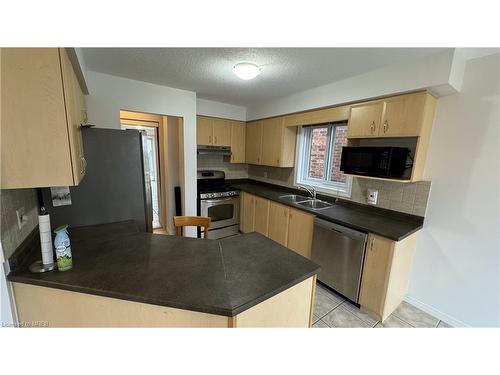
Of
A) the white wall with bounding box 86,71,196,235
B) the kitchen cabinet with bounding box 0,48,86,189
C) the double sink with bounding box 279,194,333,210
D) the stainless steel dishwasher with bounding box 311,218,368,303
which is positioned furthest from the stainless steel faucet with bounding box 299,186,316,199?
the kitchen cabinet with bounding box 0,48,86,189

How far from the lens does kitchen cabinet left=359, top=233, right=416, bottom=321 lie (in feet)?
5.99

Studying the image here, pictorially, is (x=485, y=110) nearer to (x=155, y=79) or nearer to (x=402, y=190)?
(x=402, y=190)

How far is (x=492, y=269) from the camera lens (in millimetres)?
1695

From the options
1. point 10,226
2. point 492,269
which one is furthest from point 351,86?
point 10,226

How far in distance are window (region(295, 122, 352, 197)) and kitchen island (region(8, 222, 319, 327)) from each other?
75.2 inches

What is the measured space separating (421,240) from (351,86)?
5.73ft

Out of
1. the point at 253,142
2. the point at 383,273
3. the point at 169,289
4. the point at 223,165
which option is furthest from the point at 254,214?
the point at 169,289

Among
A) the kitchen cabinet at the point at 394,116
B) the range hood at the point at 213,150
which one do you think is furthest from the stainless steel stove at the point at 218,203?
the kitchen cabinet at the point at 394,116

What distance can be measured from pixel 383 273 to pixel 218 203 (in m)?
2.41

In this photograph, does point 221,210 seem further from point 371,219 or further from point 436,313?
point 436,313

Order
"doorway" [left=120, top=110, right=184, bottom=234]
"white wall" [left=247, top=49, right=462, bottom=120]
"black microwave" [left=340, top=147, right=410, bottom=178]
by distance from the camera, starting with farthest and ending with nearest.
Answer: "doorway" [left=120, top=110, right=184, bottom=234], "black microwave" [left=340, top=147, right=410, bottom=178], "white wall" [left=247, top=49, right=462, bottom=120]

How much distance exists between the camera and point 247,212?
3.61m

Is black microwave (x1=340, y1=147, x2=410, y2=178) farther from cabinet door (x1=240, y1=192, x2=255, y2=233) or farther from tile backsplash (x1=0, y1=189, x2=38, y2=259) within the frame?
tile backsplash (x1=0, y1=189, x2=38, y2=259)

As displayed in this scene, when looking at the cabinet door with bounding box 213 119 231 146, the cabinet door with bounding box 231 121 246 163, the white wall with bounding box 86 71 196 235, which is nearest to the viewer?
the white wall with bounding box 86 71 196 235
